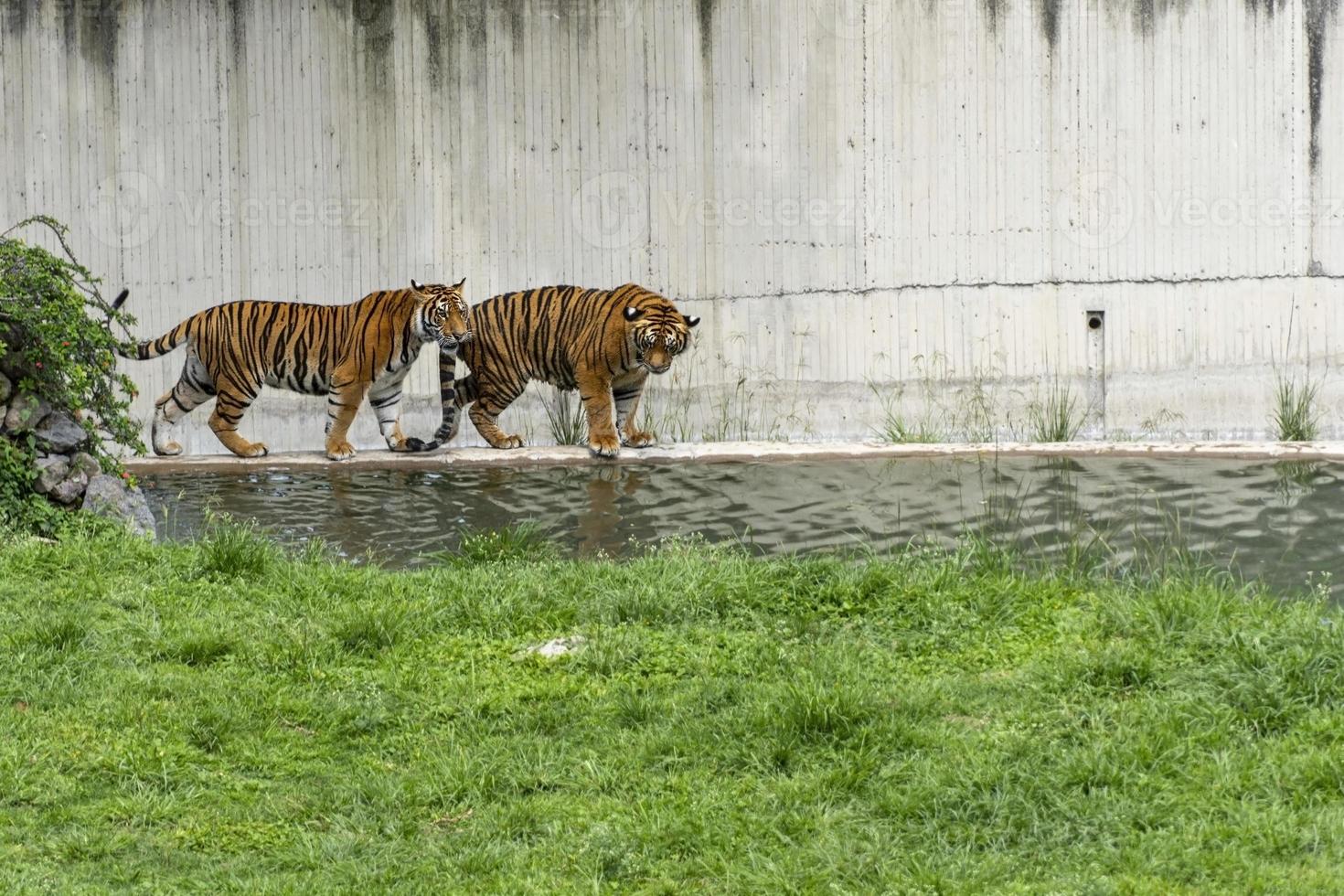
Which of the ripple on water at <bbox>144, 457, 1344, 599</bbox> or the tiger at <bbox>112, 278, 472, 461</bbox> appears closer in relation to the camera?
the ripple on water at <bbox>144, 457, 1344, 599</bbox>

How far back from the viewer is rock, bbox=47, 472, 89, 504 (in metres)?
6.70

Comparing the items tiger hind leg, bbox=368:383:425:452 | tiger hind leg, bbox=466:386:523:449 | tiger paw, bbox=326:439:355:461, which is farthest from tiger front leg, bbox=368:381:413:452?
tiger paw, bbox=326:439:355:461

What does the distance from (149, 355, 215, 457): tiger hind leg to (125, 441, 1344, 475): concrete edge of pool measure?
26.9 inches

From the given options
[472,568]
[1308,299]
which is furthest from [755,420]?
[472,568]

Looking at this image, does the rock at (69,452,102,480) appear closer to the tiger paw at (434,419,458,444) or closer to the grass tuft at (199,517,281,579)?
the grass tuft at (199,517,281,579)

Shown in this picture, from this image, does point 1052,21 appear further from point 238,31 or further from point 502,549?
point 502,549

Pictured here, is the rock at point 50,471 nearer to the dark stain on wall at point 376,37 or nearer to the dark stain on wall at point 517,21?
the dark stain on wall at point 376,37

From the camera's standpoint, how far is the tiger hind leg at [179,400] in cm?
1006

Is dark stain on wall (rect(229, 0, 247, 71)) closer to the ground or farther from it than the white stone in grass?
farther from it

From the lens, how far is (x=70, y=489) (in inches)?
265

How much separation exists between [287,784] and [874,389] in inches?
302

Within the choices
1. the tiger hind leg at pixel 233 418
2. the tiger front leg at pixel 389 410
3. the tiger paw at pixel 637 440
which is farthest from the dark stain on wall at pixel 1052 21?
the tiger hind leg at pixel 233 418

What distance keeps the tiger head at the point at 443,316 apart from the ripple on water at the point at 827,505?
1023mm

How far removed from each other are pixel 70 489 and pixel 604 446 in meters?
3.30
